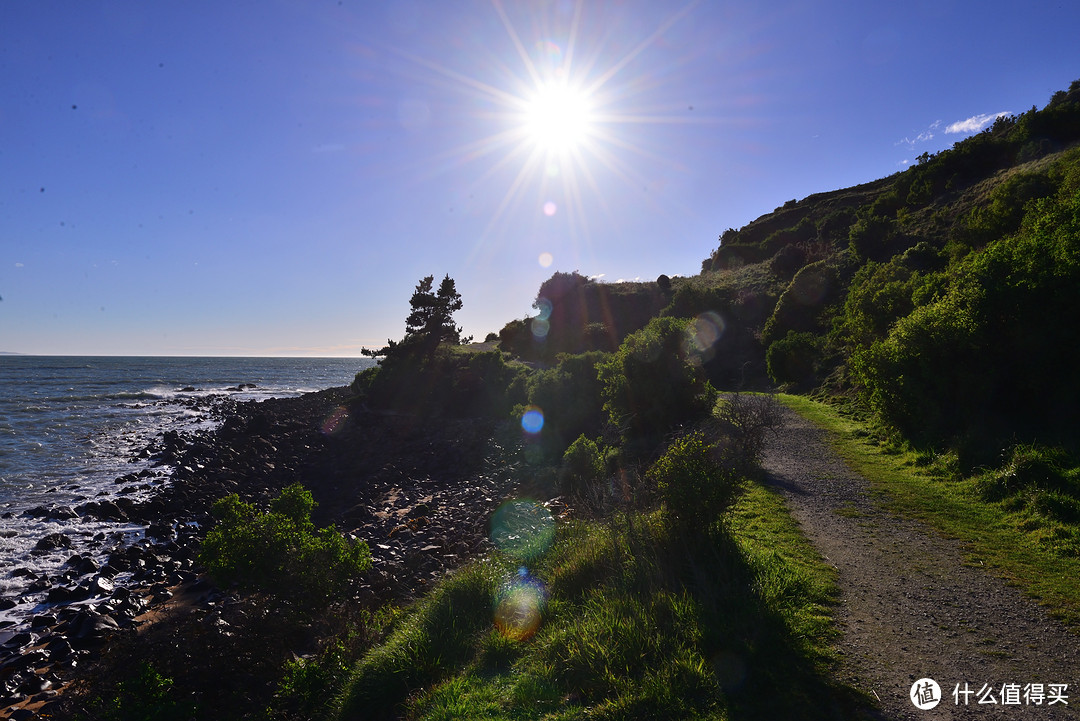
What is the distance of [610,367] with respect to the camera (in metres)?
19.0

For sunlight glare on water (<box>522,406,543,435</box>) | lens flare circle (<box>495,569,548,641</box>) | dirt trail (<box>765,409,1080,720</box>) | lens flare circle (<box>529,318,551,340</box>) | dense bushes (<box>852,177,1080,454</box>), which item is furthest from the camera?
lens flare circle (<box>529,318,551,340</box>)

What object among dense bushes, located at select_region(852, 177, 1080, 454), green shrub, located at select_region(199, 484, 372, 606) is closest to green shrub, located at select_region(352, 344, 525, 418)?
dense bushes, located at select_region(852, 177, 1080, 454)

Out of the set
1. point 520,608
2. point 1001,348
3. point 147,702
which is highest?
point 1001,348

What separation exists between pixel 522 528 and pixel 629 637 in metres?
7.56

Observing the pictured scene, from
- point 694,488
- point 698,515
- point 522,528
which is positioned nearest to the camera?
point 694,488

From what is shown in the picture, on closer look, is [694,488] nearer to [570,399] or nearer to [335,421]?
[570,399]

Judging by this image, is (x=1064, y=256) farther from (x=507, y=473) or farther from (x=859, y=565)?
(x=507, y=473)

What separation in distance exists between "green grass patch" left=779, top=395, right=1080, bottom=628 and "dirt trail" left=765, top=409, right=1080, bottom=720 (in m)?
0.36

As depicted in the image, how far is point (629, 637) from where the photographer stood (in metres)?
6.05

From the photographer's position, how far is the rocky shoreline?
9.78 meters

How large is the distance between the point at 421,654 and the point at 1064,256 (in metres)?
14.7

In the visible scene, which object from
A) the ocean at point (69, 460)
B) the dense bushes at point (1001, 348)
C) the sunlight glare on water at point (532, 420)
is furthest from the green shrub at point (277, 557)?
the sunlight glare on water at point (532, 420)

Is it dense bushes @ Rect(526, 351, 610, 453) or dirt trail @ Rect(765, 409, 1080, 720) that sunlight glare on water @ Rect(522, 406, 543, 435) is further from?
dirt trail @ Rect(765, 409, 1080, 720)

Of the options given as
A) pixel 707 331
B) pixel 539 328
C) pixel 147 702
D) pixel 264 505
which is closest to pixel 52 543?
pixel 264 505
